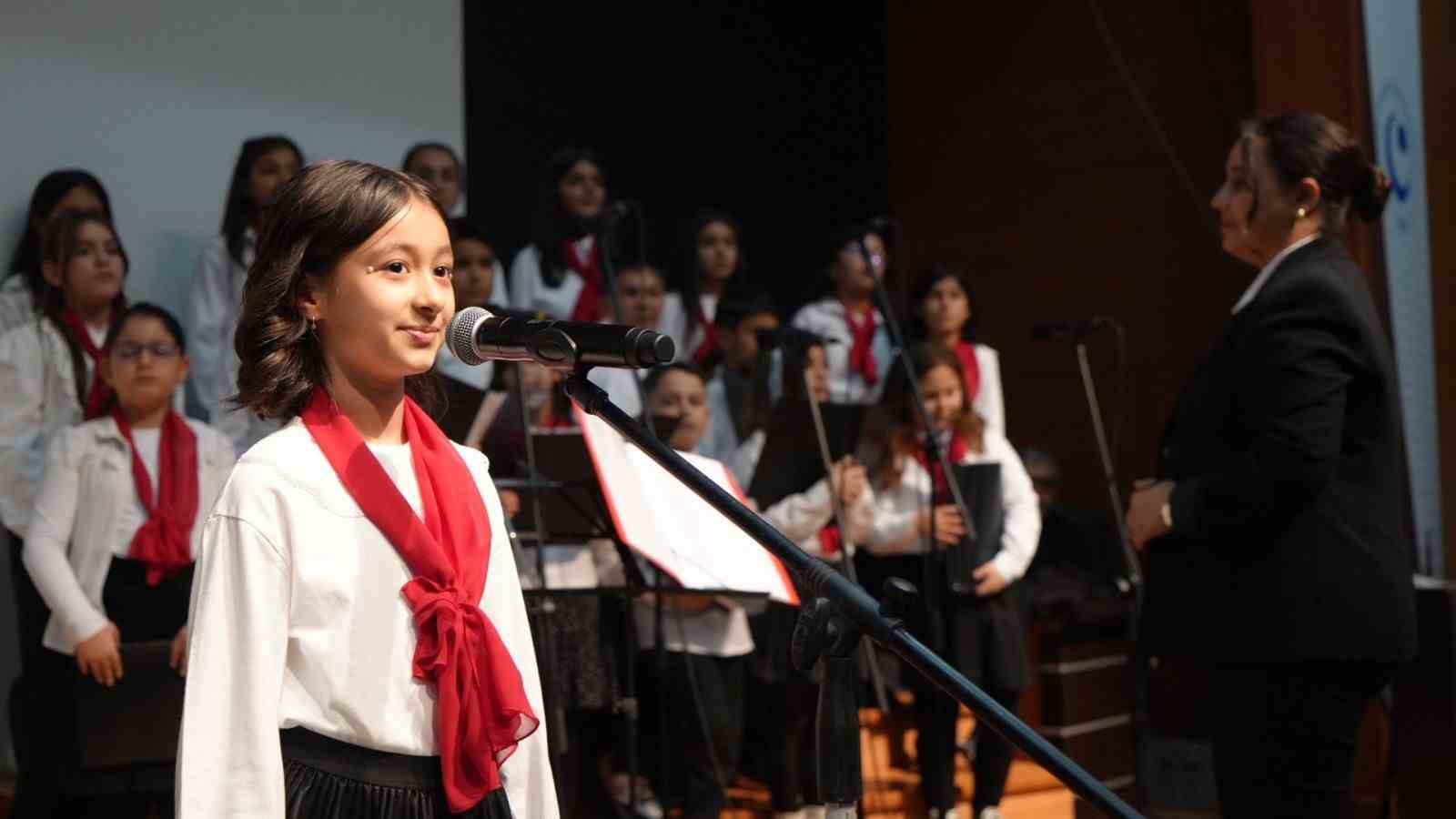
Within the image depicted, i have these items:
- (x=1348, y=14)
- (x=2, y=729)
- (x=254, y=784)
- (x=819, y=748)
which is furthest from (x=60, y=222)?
(x=1348, y=14)

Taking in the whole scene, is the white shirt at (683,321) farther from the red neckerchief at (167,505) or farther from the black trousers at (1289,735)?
the black trousers at (1289,735)

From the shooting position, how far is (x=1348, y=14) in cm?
434

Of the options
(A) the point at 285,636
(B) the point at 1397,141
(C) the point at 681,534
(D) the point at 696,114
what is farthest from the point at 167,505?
(D) the point at 696,114

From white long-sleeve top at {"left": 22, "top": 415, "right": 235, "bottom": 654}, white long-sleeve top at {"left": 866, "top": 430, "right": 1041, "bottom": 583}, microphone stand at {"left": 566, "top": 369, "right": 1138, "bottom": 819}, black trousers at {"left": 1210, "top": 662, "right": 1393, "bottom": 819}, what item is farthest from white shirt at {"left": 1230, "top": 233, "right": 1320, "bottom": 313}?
white long-sleeve top at {"left": 22, "top": 415, "right": 235, "bottom": 654}

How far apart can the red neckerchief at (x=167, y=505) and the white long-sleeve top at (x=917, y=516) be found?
5.79 feet

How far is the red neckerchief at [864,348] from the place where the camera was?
17.2 ft

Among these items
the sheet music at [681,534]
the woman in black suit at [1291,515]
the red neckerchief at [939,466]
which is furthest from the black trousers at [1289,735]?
the red neckerchief at [939,466]

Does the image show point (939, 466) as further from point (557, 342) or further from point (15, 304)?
point (557, 342)

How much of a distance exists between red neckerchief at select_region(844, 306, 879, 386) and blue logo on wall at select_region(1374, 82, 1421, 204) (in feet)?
5.56

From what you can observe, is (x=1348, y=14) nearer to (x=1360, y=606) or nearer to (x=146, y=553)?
(x=1360, y=606)

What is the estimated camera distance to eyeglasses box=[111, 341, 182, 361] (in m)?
3.42

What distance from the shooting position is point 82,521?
3322 mm

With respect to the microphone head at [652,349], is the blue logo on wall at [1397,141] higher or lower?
higher

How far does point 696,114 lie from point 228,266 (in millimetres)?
3051
